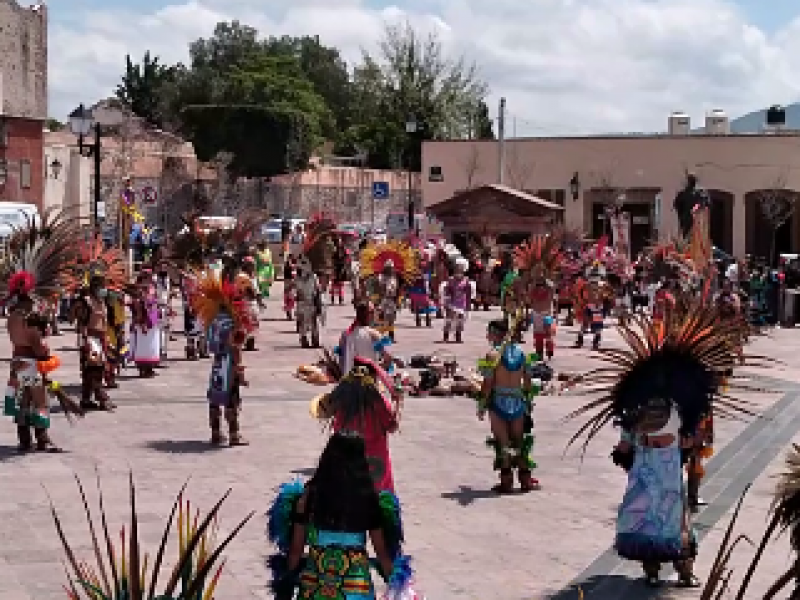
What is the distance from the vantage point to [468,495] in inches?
472

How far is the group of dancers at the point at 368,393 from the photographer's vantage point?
592cm

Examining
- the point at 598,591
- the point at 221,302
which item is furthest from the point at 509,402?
the point at 221,302

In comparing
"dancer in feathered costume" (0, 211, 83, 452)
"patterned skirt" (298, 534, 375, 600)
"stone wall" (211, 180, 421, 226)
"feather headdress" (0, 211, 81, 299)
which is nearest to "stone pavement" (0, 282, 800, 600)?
"dancer in feathered costume" (0, 211, 83, 452)

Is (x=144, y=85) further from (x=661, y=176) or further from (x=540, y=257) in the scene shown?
(x=540, y=257)

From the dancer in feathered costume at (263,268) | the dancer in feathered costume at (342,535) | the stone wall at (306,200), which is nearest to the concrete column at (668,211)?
the stone wall at (306,200)

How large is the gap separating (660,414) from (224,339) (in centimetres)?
601

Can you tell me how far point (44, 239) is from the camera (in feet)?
45.1

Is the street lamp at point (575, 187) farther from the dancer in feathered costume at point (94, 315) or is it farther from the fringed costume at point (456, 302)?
the dancer in feathered costume at point (94, 315)

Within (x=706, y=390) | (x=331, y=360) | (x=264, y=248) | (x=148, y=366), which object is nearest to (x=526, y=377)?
(x=331, y=360)

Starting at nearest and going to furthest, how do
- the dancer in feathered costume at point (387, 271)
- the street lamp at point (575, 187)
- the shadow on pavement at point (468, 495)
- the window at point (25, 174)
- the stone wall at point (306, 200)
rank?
the shadow on pavement at point (468, 495) < the dancer in feathered costume at point (387, 271) < the window at point (25, 174) < the street lamp at point (575, 187) < the stone wall at point (306, 200)

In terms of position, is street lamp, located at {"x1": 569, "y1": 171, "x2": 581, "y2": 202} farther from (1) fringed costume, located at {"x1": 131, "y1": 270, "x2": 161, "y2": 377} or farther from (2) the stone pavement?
(1) fringed costume, located at {"x1": 131, "y1": 270, "x2": 161, "y2": 377}

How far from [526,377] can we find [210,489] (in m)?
2.93

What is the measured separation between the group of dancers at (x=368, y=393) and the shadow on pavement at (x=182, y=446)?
0.68ft

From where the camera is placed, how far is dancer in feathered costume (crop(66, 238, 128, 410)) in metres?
15.8
